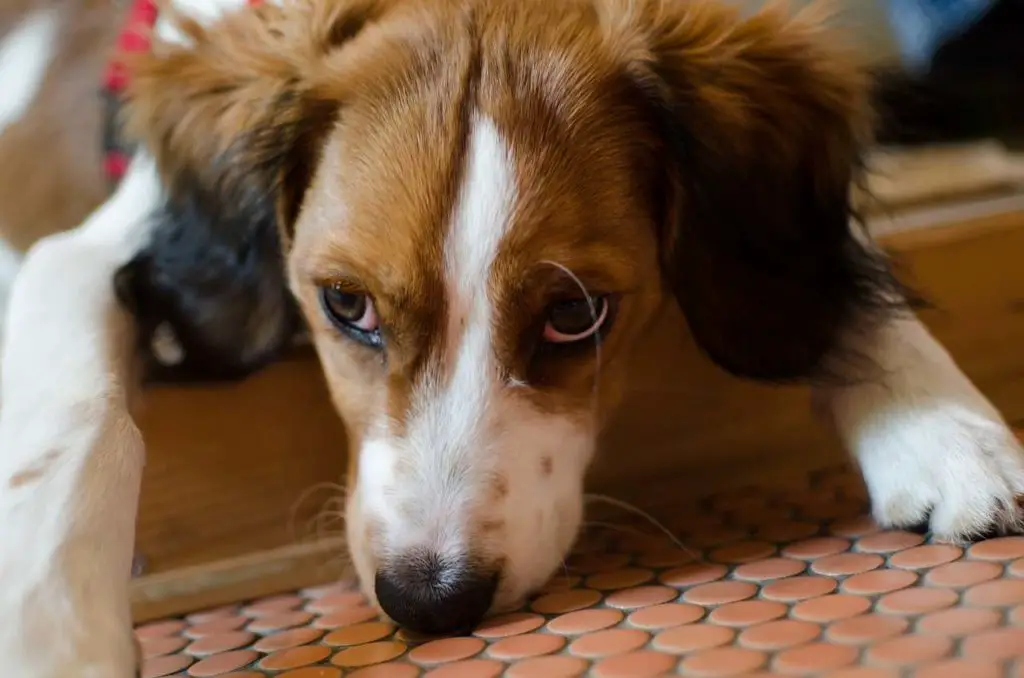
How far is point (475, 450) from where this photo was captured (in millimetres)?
989

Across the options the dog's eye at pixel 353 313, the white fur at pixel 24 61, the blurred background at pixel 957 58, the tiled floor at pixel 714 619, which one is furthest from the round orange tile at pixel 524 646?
the white fur at pixel 24 61

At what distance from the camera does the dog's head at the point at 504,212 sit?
3.28 ft

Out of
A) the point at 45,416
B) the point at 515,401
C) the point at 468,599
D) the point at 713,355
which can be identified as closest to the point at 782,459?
the point at 713,355

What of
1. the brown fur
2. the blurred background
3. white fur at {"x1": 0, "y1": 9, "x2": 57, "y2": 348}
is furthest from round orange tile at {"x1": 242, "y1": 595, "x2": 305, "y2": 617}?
the blurred background

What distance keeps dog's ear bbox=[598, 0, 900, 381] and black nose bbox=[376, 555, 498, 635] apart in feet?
1.32

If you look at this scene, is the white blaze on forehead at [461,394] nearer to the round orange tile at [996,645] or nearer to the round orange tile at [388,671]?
the round orange tile at [388,671]

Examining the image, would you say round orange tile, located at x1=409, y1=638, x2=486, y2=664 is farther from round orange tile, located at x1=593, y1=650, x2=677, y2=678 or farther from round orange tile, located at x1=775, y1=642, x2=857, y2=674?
round orange tile, located at x1=775, y1=642, x2=857, y2=674

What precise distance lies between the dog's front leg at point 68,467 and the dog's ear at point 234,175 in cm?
6

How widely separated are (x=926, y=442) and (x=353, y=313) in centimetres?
54

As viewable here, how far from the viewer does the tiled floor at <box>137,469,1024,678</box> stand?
2.50ft

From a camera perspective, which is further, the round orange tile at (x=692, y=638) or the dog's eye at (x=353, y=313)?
the dog's eye at (x=353, y=313)

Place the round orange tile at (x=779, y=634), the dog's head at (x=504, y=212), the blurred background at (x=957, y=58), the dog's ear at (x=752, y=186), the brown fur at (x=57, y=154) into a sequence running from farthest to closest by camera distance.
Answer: the blurred background at (x=957, y=58) < the brown fur at (x=57, y=154) < the dog's ear at (x=752, y=186) < the dog's head at (x=504, y=212) < the round orange tile at (x=779, y=634)

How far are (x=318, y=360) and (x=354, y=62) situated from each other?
324 millimetres

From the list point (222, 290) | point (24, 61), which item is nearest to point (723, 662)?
point (222, 290)
